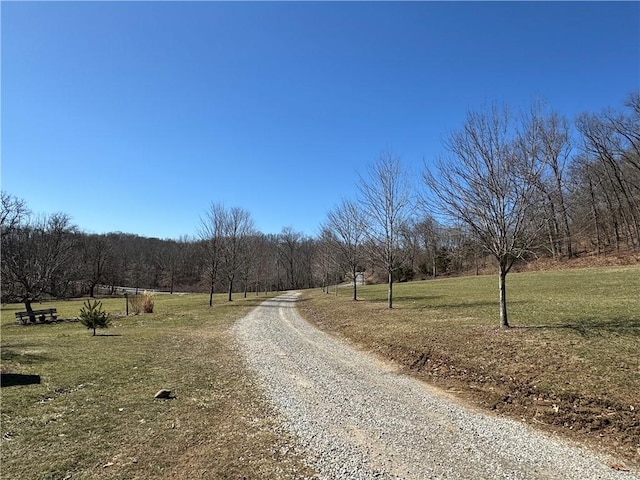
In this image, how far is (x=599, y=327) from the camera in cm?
1004

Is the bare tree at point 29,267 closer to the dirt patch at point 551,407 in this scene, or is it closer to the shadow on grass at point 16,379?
the shadow on grass at point 16,379

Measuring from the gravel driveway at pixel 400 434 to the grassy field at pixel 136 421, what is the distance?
52 centimetres

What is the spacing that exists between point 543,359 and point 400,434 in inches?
178

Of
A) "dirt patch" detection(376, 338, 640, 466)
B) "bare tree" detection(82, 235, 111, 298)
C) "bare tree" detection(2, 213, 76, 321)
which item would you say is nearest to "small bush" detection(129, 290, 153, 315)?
"bare tree" detection(2, 213, 76, 321)

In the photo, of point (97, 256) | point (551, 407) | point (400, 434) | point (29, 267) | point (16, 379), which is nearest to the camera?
point (400, 434)

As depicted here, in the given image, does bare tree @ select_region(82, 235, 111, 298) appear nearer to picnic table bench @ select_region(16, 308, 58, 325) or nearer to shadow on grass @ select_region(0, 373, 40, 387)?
picnic table bench @ select_region(16, 308, 58, 325)

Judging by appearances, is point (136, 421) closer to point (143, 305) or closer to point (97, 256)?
point (143, 305)

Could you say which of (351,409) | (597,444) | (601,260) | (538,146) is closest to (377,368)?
(351,409)

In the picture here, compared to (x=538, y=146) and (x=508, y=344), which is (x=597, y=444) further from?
(x=538, y=146)

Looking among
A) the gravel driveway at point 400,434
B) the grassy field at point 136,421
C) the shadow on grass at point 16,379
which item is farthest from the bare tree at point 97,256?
the gravel driveway at point 400,434

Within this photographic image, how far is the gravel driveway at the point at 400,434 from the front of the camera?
14.0 feet

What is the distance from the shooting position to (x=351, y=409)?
6320 mm

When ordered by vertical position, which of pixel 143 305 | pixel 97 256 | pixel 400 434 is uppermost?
pixel 97 256

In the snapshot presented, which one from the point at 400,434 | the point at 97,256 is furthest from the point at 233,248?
the point at 97,256
